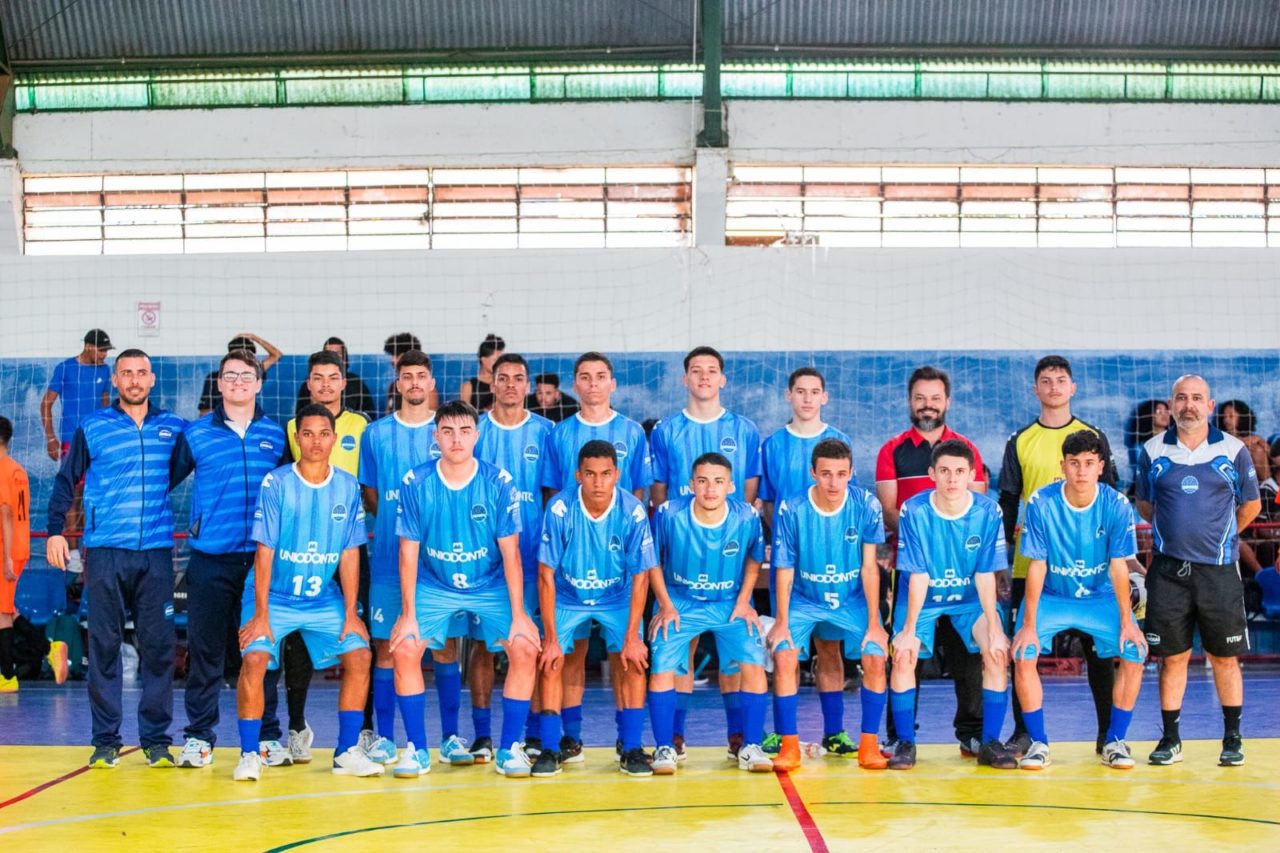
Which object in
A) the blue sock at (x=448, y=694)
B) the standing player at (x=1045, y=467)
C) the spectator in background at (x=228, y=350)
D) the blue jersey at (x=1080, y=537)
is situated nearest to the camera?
the blue jersey at (x=1080, y=537)

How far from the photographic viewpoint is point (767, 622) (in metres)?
9.86

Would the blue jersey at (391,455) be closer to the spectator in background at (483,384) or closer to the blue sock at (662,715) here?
the blue sock at (662,715)

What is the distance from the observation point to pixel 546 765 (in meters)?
6.64

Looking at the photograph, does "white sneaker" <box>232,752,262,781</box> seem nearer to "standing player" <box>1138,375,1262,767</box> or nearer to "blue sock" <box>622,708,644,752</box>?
"blue sock" <box>622,708,644,752</box>

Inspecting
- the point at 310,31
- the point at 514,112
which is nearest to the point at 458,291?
the point at 514,112

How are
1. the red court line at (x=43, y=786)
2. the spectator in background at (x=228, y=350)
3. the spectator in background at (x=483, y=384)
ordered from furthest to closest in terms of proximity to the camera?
1. the spectator in background at (x=228, y=350)
2. the spectator in background at (x=483, y=384)
3. the red court line at (x=43, y=786)

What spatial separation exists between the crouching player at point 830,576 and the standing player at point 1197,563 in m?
1.42

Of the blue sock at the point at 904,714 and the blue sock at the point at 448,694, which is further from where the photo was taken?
the blue sock at the point at 448,694

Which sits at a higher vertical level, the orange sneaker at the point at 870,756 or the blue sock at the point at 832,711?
the blue sock at the point at 832,711

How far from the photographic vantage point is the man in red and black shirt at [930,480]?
7.14 m

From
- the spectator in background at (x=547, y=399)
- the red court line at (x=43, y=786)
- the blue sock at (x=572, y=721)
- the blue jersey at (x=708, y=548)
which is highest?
the spectator in background at (x=547, y=399)

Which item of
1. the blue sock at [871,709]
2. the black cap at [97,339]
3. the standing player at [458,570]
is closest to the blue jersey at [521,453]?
the standing player at [458,570]

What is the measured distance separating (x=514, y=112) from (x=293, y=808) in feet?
33.0

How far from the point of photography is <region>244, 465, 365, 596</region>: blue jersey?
6746 mm
